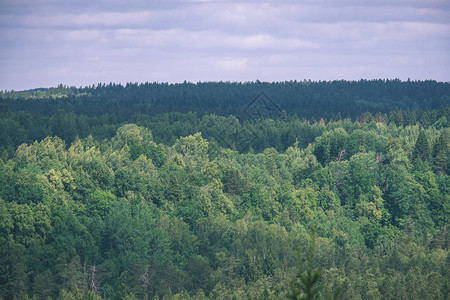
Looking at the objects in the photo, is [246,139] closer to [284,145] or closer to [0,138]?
[284,145]

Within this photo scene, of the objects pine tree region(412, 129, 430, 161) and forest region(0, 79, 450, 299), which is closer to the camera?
forest region(0, 79, 450, 299)

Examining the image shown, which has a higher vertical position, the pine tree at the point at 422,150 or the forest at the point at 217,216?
the pine tree at the point at 422,150

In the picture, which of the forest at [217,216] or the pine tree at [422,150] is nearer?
the forest at [217,216]

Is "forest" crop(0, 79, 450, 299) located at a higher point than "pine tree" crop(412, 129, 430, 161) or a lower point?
lower

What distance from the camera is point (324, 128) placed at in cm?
19212

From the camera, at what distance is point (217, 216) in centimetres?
11131

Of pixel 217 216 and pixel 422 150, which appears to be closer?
pixel 217 216

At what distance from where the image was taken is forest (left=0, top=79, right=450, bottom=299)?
281 feet

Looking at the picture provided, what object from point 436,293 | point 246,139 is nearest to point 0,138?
point 246,139

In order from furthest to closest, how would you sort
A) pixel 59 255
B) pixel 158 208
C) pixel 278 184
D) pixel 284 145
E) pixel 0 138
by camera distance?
pixel 284 145 < pixel 0 138 < pixel 278 184 < pixel 158 208 < pixel 59 255

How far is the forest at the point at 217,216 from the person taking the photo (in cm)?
8575

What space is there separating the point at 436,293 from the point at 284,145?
10294cm

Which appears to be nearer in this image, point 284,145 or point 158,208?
point 158,208

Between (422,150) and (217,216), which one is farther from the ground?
(422,150)
